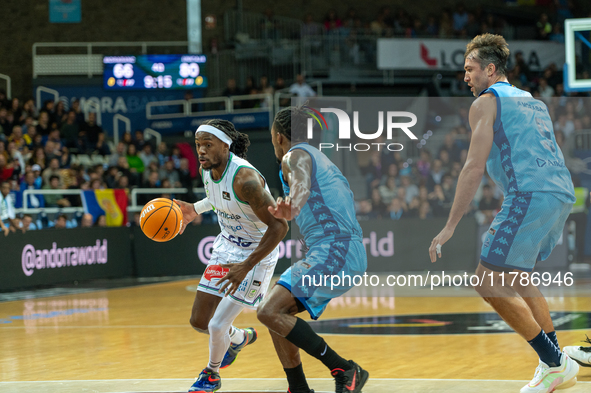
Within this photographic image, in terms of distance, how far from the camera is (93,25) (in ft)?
78.1

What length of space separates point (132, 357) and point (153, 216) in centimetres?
191

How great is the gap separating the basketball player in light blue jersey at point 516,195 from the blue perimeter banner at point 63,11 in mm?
21066

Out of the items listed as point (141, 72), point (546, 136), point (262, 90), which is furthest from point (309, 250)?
point (141, 72)

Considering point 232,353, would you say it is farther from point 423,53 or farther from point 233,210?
point 423,53

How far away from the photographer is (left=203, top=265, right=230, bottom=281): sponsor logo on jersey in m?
5.35

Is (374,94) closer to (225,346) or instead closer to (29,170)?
(29,170)

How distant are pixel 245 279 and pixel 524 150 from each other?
2098mm

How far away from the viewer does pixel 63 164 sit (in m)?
15.5

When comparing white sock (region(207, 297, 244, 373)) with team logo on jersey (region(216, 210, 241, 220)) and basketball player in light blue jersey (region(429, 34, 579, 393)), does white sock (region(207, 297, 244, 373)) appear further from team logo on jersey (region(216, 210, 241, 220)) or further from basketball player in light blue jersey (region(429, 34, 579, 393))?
basketball player in light blue jersey (region(429, 34, 579, 393))

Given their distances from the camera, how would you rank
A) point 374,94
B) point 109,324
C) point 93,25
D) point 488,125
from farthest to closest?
point 93,25, point 374,94, point 109,324, point 488,125

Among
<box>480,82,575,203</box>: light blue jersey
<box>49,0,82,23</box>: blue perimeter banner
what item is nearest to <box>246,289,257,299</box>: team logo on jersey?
<box>480,82,575,203</box>: light blue jersey

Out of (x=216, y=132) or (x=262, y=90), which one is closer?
(x=216, y=132)

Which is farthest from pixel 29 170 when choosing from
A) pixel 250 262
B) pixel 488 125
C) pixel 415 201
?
pixel 488 125

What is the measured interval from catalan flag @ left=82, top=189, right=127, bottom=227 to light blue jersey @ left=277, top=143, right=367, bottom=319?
10404mm
